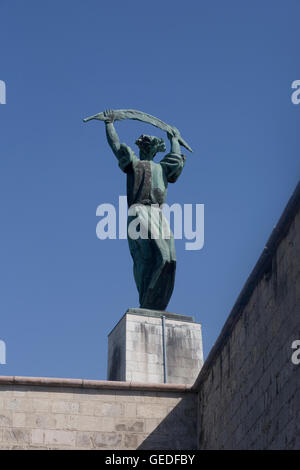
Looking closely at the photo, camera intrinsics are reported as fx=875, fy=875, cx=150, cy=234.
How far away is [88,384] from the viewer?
1091 centimetres

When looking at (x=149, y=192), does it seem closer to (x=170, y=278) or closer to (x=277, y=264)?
(x=170, y=278)

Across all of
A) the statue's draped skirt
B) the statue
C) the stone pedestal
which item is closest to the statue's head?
the statue

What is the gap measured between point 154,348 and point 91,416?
173cm

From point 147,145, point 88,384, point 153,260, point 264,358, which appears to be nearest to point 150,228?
point 153,260

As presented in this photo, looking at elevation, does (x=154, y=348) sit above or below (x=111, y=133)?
below

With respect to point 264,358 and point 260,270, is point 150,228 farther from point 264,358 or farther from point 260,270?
point 264,358

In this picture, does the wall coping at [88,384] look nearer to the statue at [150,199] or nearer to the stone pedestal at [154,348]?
the stone pedestal at [154,348]

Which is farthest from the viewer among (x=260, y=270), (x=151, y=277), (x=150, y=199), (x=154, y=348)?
(x=150, y=199)

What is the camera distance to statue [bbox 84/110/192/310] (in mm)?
12789

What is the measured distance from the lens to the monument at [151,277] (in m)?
12.1

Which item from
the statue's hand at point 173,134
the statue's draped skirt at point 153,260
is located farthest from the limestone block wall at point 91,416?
the statue's hand at point 173,134

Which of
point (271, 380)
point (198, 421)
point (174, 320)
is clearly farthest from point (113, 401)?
point (271, 380)

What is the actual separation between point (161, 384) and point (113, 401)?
26.3 inches

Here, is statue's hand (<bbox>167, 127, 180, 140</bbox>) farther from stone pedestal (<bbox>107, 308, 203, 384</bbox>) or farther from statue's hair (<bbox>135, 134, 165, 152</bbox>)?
stone pedestal (<bbox>107, 308, 203, 384</bbox>)
